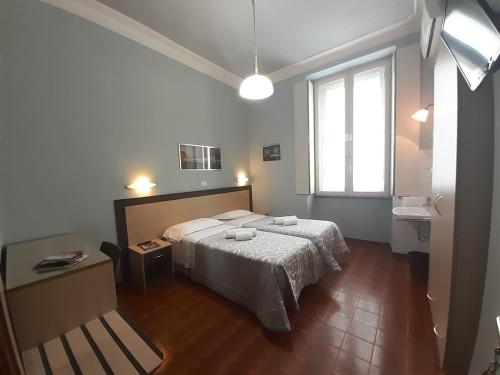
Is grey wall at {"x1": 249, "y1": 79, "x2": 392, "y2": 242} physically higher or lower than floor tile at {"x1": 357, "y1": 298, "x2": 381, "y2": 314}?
higher

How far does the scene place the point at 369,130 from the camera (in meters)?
3.22

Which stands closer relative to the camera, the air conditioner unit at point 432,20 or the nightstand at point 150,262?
the air conditioner unit at point 432,20

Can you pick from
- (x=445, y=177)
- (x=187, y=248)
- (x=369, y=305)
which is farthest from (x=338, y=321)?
(x=187, y=248)

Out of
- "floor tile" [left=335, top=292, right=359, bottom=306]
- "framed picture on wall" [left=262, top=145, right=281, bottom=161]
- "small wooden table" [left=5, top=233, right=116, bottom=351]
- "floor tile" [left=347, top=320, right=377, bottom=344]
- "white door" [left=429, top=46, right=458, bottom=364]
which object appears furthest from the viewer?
"framed picture on wall" [left=262, top=145, right=281, bottom=161]

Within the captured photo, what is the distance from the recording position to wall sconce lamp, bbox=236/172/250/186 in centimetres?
409

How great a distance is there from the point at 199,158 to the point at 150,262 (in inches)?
69.2

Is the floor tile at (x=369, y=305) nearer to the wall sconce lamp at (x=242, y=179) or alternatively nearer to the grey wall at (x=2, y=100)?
the wall sconce lamp at (x=242, y=179)

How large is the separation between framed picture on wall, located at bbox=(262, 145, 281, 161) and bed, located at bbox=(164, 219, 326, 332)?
206cm

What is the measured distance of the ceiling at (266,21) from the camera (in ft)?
7.26

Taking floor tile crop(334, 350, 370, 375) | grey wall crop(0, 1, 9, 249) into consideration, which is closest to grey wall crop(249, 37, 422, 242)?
floor tile crop(334, 350, 370, 375)

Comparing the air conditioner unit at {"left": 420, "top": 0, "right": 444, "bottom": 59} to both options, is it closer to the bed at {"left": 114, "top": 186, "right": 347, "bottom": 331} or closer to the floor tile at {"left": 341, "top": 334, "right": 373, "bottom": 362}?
the bed at {"left": 114, "top": 186, "right": 347, "bottom": 331}

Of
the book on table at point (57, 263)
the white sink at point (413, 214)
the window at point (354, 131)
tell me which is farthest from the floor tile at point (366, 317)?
the book on table at point (57, 263)

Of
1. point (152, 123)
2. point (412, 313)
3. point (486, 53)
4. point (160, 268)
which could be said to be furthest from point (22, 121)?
point (412, 313)

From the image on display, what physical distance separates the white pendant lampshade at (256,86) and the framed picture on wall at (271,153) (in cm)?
198
